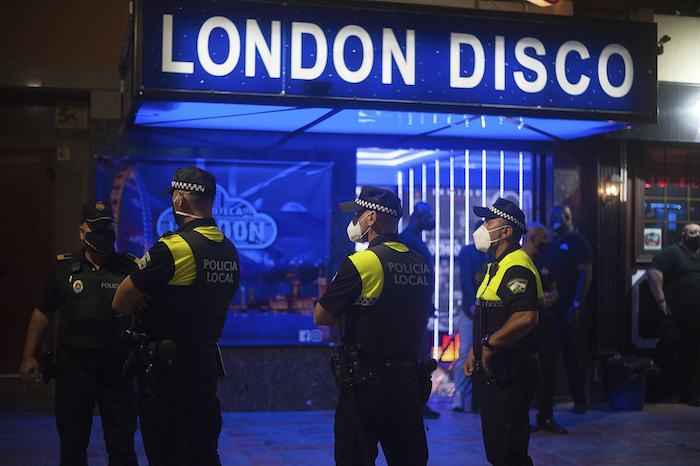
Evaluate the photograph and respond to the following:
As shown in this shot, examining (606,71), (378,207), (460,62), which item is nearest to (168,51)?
(460,62)

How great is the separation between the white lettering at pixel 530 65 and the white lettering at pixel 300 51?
6.12 feet

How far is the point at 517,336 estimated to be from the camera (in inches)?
165

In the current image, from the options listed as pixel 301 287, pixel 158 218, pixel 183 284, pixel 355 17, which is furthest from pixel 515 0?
pixel 183 284

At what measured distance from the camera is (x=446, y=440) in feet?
21.1

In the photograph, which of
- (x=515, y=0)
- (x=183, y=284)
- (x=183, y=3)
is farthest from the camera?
(x=515, y=0)

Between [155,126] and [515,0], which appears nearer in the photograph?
[155,126]

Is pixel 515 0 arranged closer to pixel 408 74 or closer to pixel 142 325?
pixel 408 74

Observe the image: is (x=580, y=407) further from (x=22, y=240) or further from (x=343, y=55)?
(x=22, y=240)

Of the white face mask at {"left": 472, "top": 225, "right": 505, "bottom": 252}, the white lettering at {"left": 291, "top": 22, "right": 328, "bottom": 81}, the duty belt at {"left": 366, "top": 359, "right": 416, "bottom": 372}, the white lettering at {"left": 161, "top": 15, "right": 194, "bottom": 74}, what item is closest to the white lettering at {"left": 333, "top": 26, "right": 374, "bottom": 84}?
the white lettering at {"left": 291, "top": 22, "right": 328, "bottom": 81}

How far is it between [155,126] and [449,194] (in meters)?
3.82

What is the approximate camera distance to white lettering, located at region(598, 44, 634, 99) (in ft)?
21.7

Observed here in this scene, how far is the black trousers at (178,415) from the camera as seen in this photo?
3484mm

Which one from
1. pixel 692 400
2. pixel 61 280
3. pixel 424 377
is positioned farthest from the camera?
pixel 692 400

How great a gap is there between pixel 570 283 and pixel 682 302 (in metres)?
1.47
